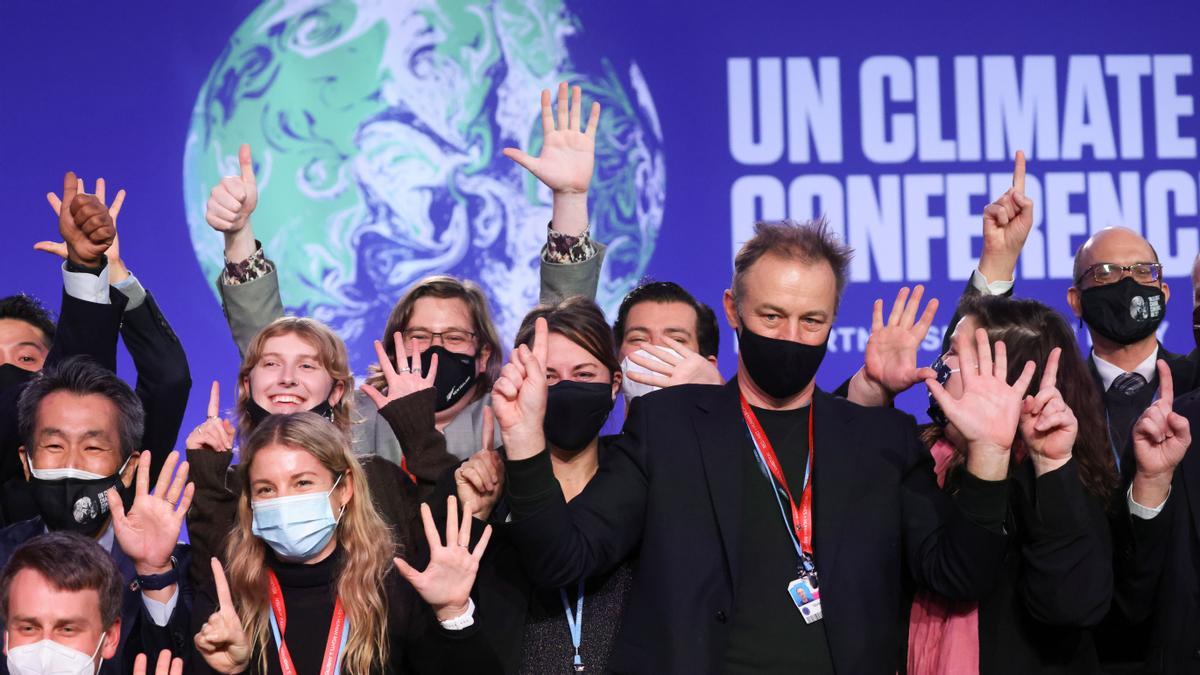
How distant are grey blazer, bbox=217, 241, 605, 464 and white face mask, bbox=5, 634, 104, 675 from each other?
1.11 meters

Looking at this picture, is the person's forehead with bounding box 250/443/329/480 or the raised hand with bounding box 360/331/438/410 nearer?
the person's forehead with bounding box 250/443/329/480

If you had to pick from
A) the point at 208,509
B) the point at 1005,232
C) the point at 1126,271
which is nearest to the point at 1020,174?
the point at 1005,232

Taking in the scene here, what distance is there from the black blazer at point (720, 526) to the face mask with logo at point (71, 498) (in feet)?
4.05

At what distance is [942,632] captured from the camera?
2.96 m

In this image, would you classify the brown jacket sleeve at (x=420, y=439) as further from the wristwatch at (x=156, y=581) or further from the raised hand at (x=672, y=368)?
the wristwatch at (x=156, y=581)

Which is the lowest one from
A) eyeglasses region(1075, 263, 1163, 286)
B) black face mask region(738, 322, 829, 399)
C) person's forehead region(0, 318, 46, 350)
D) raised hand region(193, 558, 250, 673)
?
raised hand region(193, 558, 250, 673)

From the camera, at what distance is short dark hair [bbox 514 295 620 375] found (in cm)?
339

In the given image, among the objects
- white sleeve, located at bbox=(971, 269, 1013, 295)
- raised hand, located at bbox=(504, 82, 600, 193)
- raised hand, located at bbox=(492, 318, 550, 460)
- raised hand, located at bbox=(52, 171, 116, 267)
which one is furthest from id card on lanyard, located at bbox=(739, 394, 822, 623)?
raised hand, located at bbox=(52, 171, 116, 267)

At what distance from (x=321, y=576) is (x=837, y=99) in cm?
357

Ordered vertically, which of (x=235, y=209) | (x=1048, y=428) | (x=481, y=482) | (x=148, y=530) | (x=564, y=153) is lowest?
(x=148, y=530)

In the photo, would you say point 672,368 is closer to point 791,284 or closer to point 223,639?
point 791,284

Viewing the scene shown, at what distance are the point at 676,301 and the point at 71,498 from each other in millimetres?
1715

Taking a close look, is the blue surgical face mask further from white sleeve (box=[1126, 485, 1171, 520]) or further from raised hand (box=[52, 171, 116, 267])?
white sleeve (box=[1126, 485, 1171, 520])

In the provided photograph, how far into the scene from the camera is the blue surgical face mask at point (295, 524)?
3062 millimetres
